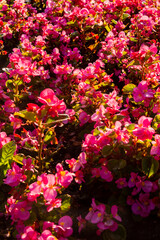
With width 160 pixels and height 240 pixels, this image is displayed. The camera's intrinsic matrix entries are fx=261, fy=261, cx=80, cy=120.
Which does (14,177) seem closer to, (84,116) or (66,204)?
(66,204)

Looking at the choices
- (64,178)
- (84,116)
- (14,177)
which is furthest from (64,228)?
(84,116)

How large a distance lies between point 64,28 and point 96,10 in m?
0.44

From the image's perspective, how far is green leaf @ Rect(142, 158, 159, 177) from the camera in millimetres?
1196

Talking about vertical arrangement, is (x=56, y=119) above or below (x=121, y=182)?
above

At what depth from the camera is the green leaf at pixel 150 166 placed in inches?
47.1

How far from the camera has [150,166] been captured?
1219 millimetres

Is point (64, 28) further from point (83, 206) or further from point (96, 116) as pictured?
point (83, 206)

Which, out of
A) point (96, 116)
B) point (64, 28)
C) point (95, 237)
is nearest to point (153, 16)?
point (64, 28)

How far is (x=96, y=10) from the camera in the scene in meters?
2.96

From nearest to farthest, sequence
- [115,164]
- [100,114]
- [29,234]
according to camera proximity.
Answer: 1. [29,234]
2. [115,164]
3. [100,114]

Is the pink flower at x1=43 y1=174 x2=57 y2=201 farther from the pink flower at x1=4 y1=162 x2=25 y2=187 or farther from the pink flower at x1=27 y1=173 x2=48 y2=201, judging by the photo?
the pink flower at x1=4 y1=162 x2=25 y2=187

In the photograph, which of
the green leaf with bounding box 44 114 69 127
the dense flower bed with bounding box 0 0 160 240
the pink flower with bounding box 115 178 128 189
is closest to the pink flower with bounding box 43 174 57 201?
the dense flower bed with bounding box 0 0 160 240

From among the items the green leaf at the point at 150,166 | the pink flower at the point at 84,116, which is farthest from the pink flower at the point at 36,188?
the pink flower at the point at 84,116

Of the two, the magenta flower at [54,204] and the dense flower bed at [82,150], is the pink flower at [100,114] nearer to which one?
the dense flower bed at [82,150]
